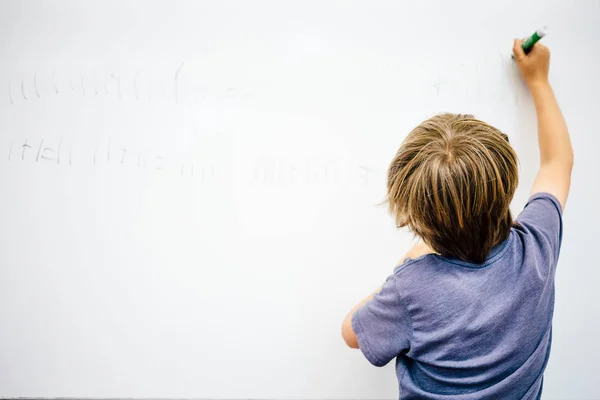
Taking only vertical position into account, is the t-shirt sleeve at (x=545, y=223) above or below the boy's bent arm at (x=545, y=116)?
below

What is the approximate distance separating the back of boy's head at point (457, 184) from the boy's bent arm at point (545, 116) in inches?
7.9

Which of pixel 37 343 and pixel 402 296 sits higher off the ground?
pixel 402 296

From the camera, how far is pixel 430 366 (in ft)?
1.36

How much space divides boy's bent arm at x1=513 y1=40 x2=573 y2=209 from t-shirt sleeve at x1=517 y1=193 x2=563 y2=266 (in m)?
0.08

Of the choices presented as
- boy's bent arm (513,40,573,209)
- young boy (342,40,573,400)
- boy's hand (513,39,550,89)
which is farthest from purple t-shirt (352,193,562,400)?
boy's hand (513,39,550,89)

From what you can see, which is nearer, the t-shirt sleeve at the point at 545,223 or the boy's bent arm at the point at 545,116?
the t-shirt sleeve at the point at 545,223

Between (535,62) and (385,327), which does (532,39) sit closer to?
(535,62)

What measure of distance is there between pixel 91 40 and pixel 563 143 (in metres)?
0.74

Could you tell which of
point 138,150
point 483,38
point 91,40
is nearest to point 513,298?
point 483,38

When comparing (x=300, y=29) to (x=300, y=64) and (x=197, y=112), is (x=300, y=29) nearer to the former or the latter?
(x=300, y=64)

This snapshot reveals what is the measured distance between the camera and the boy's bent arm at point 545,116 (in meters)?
0.54

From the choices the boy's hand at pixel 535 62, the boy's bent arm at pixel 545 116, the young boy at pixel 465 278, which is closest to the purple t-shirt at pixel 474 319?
the young boy at pixel 465 278

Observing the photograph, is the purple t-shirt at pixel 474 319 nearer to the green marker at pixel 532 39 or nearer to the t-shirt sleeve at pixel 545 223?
the t-shirt sleeve at pixel 545 223

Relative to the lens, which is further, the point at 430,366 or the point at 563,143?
the point at 563,143
